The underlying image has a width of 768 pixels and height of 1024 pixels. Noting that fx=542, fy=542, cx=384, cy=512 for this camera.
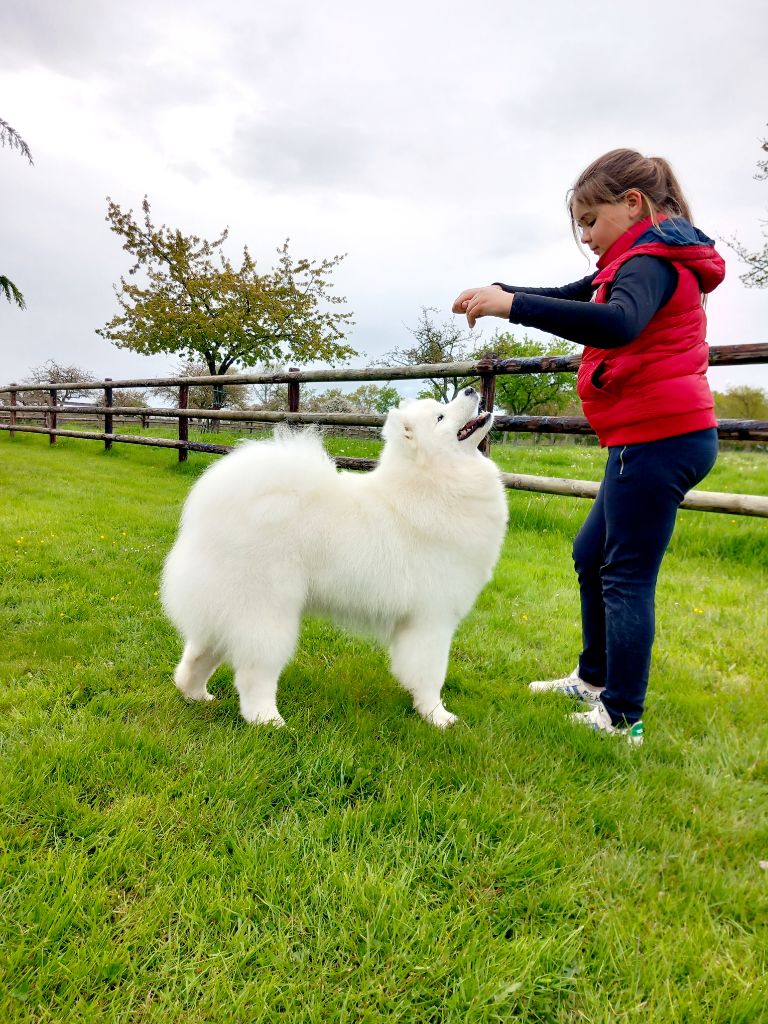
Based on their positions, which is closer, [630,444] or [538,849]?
[538,849]

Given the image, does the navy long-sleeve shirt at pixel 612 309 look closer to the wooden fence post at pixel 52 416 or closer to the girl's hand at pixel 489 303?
the girl's hand at pixel 489 303

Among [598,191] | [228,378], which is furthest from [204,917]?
[228,378]

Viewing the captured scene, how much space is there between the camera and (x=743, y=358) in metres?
3.48

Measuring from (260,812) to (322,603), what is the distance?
0.89 meters

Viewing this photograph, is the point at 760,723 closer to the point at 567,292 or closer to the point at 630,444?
the point at 630,444

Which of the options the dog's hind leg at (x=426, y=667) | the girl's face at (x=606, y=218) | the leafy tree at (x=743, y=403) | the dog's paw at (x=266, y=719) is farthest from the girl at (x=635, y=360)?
the leafy tree at (x=743, y=403)

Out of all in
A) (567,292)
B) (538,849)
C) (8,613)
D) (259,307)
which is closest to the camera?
(538,849)

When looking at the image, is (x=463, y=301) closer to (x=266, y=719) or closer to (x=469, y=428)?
(x=469, y=428)

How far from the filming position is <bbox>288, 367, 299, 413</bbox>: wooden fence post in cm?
706

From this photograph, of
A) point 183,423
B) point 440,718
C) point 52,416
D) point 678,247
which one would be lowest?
point 440,718

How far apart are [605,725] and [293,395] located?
588 cm

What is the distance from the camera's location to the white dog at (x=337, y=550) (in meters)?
2.22

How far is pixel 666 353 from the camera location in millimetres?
1985

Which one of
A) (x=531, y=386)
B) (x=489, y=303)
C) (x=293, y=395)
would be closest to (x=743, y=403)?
(x=531, y=386)
